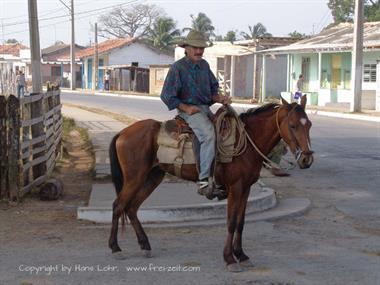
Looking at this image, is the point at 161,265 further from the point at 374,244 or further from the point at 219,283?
the point at 374,244

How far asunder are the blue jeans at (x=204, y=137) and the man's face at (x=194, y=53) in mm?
507

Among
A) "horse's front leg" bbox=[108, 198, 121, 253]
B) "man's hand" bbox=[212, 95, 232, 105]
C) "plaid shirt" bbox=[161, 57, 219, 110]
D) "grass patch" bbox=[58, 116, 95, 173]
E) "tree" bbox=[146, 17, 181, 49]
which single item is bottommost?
"grass patch" bbox=[58, 116, 95, 173]

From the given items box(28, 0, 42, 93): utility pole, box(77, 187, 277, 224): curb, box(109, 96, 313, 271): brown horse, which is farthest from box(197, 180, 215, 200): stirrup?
box(28, 0, 42, 93): utility pole

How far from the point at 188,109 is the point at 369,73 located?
92.4ft

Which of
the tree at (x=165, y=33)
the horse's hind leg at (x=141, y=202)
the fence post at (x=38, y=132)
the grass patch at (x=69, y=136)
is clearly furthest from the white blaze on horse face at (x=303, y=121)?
the tree at (x=165, y=33)

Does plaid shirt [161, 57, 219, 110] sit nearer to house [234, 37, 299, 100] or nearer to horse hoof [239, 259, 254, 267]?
horse hoof [239, 259, 254, 267]

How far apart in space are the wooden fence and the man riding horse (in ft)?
11.2

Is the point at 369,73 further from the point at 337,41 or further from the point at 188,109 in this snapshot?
the point at 188,109

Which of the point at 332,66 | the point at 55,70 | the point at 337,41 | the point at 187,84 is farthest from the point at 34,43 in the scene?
the point at 55,70

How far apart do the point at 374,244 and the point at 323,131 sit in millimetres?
13397

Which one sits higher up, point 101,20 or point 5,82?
point 101,20

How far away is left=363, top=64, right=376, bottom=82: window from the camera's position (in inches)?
1266

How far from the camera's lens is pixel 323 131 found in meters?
20.0

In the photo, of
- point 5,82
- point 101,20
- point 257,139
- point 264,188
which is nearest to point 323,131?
point 264,188
